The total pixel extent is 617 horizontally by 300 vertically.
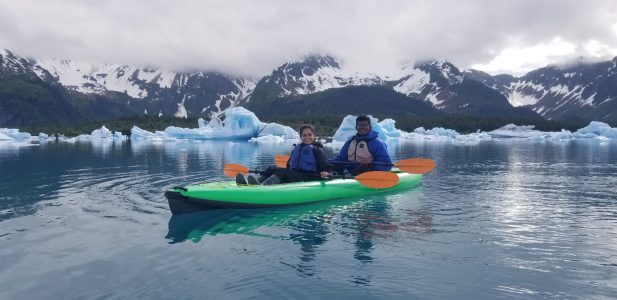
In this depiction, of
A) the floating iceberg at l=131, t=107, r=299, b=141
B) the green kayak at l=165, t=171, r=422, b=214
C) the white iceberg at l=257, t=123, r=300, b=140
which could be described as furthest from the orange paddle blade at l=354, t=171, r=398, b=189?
the white iceberg at l=257, t=123, r=300, b=140

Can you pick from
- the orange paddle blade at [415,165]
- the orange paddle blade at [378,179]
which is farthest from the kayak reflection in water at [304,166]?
the orange paddle blade at [415,165]

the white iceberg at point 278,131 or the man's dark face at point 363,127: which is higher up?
the white iceberg at point 278,131

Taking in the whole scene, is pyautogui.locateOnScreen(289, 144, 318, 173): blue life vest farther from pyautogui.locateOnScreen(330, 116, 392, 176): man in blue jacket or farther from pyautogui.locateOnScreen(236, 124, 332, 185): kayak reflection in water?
pyautogui.locateOnScreen(330, 116, 392, 176): man in blue jacket

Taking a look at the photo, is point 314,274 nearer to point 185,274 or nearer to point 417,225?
point 185,274

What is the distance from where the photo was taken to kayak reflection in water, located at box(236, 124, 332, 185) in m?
12.8

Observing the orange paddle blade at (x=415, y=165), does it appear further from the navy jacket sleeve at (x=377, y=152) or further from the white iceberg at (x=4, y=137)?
the white iceberg at (x=4, y=137)

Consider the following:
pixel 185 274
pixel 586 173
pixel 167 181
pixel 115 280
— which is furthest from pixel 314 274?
pixel 586 173

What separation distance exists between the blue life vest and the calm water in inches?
45.0

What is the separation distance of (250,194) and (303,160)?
233 cm

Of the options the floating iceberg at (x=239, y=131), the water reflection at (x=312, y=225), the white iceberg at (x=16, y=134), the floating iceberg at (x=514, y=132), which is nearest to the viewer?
the water reflection at (x=312, y=225)

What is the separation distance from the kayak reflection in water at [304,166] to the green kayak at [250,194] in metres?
0.42

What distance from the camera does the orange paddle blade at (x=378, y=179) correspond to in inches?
531

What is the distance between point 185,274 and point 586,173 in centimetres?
2022

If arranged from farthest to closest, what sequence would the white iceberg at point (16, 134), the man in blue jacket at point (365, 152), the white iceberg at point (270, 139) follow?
the white iceberg at point (16, 134) → the white iceberg at point (270, 139) → the man in blue jacket at point (365, 152)
